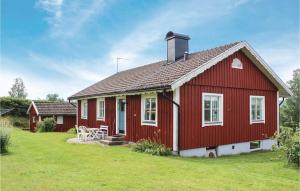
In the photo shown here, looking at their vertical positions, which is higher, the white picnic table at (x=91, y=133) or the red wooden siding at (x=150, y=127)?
the red wooden siding at (x=150, y=127)

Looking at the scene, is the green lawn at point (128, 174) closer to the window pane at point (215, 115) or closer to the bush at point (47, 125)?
the window pane at point (215, 115)

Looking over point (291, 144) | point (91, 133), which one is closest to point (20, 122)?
point (91, 133)

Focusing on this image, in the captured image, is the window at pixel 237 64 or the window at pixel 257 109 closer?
the window at pixel 237 64

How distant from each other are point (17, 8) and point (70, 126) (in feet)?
54.4

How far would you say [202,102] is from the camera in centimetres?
1414

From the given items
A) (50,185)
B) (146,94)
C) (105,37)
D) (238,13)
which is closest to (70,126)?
(105,37)

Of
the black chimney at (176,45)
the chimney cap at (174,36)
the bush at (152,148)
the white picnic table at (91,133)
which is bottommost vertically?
the bush at (152,148)

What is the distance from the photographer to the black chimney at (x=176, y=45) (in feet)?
56.8

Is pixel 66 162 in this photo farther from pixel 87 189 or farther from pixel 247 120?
pixel 247 120

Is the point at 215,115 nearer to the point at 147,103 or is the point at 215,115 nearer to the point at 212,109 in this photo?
the point at 212,109

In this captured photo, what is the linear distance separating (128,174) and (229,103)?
8108mm

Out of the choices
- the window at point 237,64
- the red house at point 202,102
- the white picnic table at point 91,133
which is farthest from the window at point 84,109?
the window at point 237,64

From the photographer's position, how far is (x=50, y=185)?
7.51 m

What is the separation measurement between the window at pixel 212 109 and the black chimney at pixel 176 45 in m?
3.62
